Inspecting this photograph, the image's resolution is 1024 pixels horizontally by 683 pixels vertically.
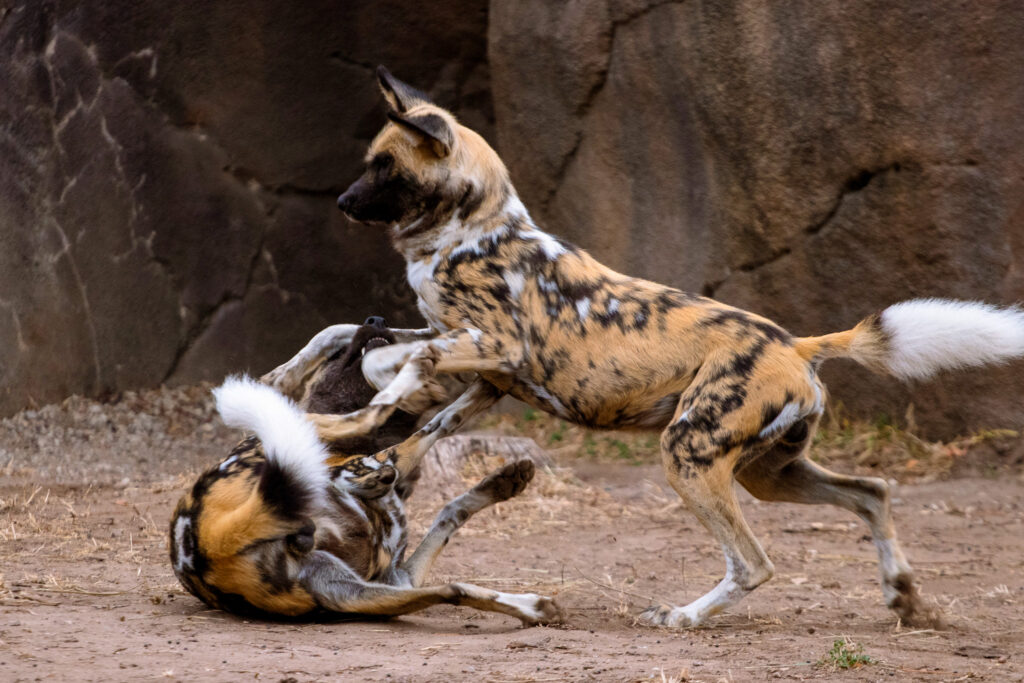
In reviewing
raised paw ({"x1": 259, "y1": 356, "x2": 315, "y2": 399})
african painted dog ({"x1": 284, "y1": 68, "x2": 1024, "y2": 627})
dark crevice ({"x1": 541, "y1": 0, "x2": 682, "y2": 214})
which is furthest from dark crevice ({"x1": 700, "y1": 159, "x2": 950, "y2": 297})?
raised paw ({"x1": 259, "y1": 356, "x2": 315, "y2": 399})

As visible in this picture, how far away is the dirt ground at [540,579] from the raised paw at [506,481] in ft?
1.38

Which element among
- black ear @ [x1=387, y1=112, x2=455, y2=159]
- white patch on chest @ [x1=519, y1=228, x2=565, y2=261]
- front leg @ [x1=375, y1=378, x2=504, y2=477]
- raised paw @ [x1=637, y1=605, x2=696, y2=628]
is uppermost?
black ear @ [x1=387, y1=112, x2=455, y2=159]

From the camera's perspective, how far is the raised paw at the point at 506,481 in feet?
13.0

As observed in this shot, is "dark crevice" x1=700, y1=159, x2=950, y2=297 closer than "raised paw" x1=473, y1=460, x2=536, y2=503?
No

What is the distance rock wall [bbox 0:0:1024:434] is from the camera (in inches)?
228

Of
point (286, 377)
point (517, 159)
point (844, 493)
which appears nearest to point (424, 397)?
point (286, 377)

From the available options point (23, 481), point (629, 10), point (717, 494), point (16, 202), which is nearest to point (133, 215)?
point (16, 202)

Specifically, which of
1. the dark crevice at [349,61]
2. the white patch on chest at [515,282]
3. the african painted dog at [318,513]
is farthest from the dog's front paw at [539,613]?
the dark crevice at [349,61]

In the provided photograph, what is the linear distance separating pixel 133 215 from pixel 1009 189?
525cm

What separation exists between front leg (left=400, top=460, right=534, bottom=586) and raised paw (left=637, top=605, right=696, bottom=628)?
24.6 inches

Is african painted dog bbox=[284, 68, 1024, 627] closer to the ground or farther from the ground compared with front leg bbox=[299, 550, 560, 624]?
farther from the ground

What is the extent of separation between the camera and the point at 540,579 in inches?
175

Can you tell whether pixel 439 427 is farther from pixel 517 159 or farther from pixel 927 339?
pixel 517 159

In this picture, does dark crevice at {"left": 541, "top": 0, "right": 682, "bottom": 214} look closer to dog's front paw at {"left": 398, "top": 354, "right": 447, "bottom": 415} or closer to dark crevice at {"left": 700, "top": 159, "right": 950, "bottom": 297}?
dark crevice at {"left": 700, "top": 159, "right": 950, "bottom": 297}
